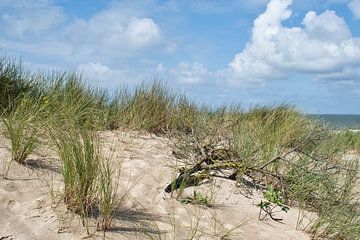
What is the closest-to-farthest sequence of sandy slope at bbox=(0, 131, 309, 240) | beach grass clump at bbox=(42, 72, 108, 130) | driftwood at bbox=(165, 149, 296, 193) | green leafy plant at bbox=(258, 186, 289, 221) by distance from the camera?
sandy slope at bbox=(0, 131, 309, 240)
green leafy plant at bbox=(258, 186, 289, 221)
driftwood at bbox=(165, 149, 296, 193)
beach grass clump at bbox=(42, 72, 108, 130)

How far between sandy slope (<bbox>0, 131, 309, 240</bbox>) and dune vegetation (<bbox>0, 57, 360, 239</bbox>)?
14 centimetres

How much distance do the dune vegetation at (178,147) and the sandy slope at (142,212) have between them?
0.45 ft

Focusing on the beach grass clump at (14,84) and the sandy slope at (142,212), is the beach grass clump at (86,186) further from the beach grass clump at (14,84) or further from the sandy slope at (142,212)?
the beach grass clump at (14,84)

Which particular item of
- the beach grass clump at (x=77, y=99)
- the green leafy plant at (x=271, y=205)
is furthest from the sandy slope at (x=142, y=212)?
the beach grass clump at (x=77, y=99)

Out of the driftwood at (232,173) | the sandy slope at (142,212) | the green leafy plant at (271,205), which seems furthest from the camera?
the driftwood at (232,173)

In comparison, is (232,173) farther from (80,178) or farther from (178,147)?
(80,178)

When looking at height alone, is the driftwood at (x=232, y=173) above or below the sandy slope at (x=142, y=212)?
above

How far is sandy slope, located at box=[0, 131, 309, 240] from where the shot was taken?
115 inches

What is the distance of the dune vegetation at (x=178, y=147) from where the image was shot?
3.13 metres

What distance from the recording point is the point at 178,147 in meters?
5.75

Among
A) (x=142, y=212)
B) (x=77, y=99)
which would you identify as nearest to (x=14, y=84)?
(x=77, y=99)

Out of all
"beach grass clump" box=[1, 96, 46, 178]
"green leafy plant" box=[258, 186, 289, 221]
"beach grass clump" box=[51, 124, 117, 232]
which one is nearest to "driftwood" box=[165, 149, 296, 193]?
"green leafy plant" box=[258, 186, 289, 221]

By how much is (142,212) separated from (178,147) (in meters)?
2.34

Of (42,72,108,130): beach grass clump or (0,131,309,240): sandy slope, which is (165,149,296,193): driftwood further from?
(42,72,108,130): beach grass clump
